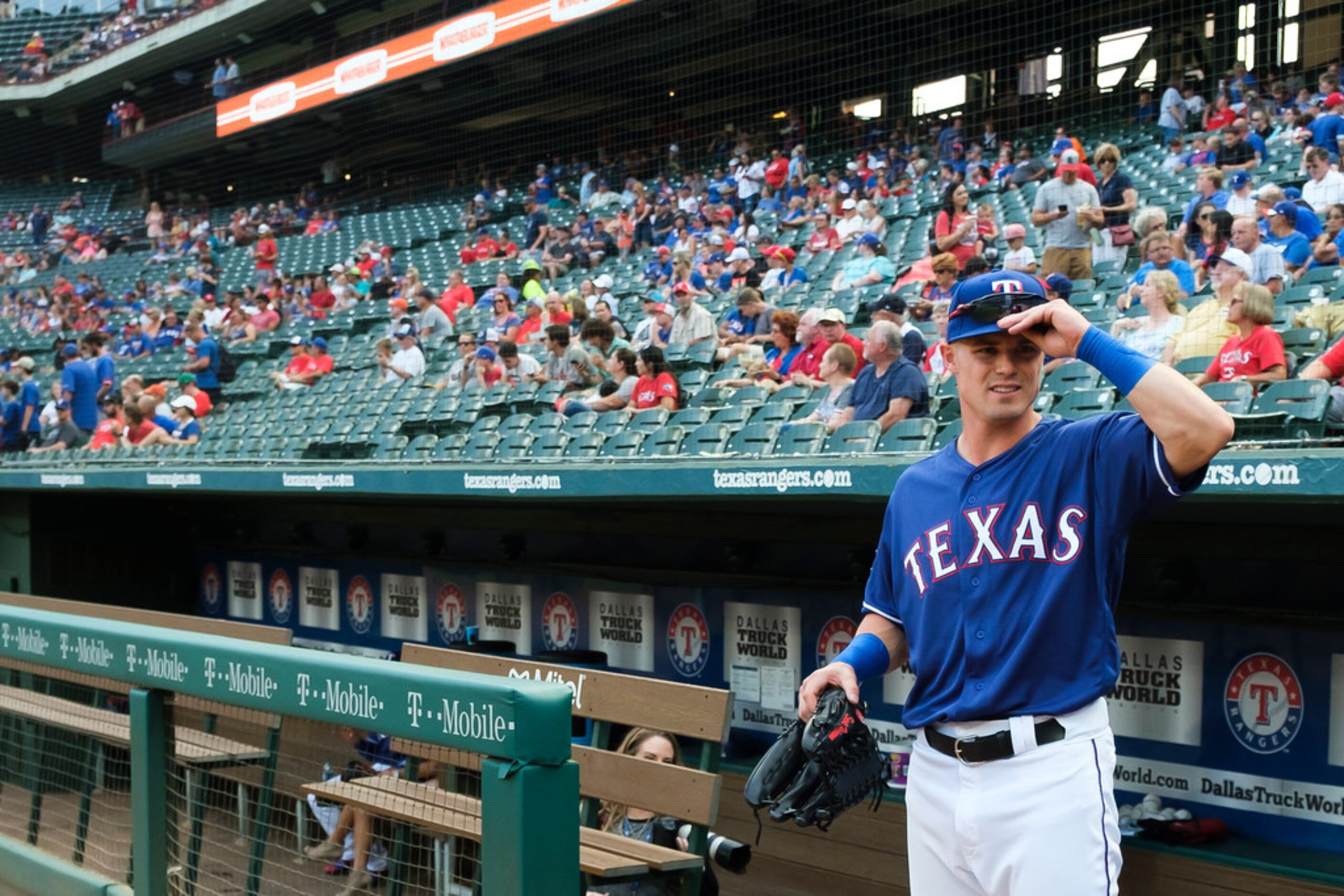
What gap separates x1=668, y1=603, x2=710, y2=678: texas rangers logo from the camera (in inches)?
245

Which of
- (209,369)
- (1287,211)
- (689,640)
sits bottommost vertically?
(689,640)

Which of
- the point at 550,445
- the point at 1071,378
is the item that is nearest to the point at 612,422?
the point at 550,445

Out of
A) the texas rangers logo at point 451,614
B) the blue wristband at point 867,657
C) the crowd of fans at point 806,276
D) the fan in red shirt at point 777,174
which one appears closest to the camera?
the blue wristband at point 867,657

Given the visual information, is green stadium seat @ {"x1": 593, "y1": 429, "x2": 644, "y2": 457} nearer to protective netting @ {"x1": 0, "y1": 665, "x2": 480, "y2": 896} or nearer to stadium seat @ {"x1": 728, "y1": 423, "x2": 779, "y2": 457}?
stadium seat @ {"x1": 728, "y1": 423, "x2": 779, "y2": 457}

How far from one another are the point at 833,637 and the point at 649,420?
1.53m

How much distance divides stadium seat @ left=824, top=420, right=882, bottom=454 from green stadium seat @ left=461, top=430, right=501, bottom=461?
2637 millimetres

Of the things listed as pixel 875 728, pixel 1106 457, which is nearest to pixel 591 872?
pixel 1106 457

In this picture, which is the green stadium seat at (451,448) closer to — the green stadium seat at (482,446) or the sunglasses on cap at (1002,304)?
the green stadium seat at (482,446)

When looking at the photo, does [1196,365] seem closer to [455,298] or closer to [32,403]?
[455,298]

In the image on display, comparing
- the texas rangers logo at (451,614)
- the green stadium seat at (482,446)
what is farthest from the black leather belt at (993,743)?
the texas rangers logo at (451,614)

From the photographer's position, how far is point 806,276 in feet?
30.1

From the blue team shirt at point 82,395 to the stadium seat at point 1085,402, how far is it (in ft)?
29.6

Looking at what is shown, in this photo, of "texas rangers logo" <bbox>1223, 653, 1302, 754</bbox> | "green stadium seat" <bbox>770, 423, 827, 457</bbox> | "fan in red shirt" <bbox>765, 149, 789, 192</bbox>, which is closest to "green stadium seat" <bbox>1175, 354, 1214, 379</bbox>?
"texas rangers logo" <bbox>1223, 653, 1302, 754</bbox>

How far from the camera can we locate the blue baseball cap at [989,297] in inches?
73.6
